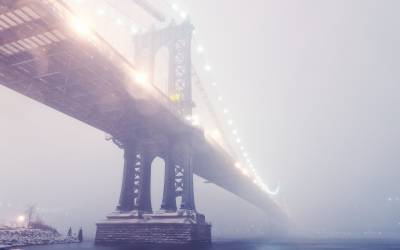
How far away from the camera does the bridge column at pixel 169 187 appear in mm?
32344

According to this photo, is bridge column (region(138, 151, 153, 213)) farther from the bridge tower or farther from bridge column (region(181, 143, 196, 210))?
bridge column (region(181, 143, 196, 210))

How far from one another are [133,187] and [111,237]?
205 inches

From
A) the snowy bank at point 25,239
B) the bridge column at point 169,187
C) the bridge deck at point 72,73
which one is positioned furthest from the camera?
the bridge column at point 169,187

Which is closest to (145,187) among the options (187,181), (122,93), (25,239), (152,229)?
(187,181)

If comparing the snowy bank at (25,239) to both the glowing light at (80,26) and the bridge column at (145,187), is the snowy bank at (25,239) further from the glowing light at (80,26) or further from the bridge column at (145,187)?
the glowing light at (80,26)

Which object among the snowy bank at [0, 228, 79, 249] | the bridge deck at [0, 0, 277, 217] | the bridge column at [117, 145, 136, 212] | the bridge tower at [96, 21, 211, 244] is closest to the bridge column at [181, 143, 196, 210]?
the bridge tower at [96, 21, 211, 244]

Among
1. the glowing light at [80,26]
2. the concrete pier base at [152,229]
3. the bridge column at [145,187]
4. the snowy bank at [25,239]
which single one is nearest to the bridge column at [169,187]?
the concrete pier base at [152,229]

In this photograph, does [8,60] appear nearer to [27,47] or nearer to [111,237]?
[27,47]

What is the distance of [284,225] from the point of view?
164 m

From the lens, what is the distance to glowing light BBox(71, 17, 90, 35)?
18.6m

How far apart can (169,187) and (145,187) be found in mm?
2310

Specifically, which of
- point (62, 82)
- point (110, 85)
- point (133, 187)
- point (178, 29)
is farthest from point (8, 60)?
point (178, 29)

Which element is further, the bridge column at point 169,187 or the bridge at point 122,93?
the bridge column at point 169,187

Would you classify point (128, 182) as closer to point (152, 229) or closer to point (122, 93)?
point (152, 229)
